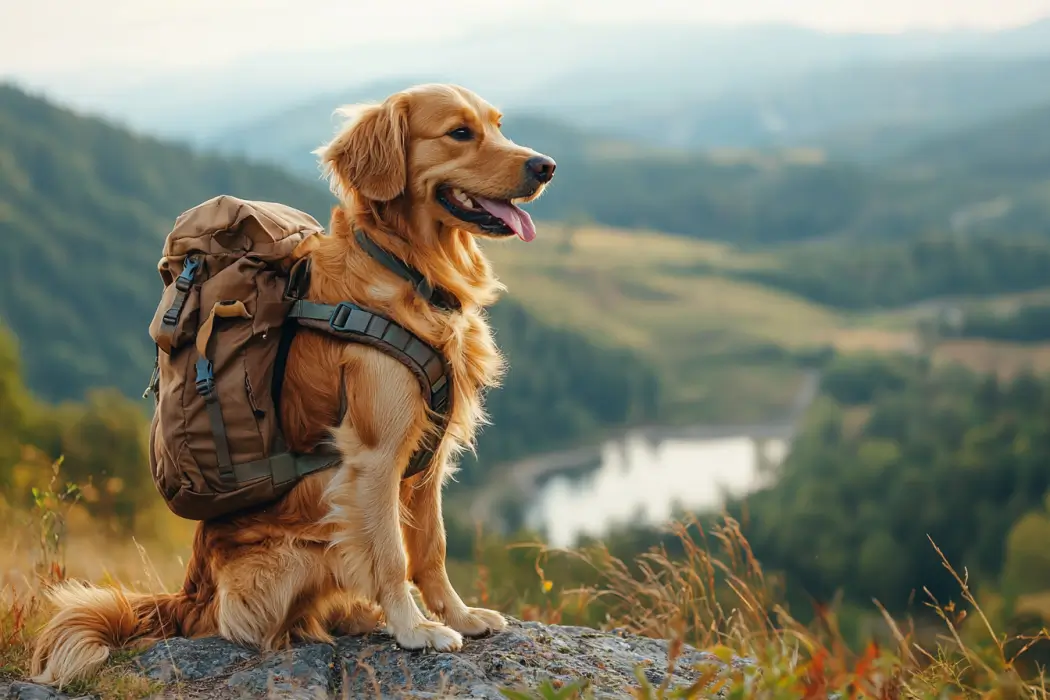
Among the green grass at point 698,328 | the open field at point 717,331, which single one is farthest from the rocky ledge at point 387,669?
the open field at point 717,331

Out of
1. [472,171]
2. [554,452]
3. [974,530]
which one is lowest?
[554,452]

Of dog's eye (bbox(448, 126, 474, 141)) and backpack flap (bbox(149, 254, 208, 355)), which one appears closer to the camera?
backpack flap (bbox(149, 254, 208, 355))

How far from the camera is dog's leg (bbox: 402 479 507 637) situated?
210 inches

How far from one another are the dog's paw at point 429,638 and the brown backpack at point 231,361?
90 centimetres

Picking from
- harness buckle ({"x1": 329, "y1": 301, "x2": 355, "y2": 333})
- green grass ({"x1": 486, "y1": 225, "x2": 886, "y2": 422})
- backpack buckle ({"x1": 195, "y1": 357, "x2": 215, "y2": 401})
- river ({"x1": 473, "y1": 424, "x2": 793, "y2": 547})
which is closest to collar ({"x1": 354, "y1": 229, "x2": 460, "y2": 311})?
harness buckle ({"x1": 329, "y1": 301, "x2": 355, "y2": 333})

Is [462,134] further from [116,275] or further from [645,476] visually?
[116,275]

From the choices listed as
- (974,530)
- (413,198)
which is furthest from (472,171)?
(974,530)

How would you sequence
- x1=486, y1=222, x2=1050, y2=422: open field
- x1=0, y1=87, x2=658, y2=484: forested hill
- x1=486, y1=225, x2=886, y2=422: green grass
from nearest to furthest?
1. x1=0, y1=87, x2=658, y2=484: forested hill
2. x1=486, y1=222, x2=1050, y2=422: open field
3. x1=486, y1=225, x2=886, y2=422: green grass

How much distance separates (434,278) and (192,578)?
77.9 inches

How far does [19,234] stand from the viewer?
13738 centimetres

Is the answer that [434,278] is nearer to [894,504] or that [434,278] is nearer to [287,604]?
[287,604]

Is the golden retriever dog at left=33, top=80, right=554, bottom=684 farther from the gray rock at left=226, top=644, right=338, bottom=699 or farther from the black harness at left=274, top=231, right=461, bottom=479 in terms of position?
the gray rock at left=226, top=644, right=338, bottom=699

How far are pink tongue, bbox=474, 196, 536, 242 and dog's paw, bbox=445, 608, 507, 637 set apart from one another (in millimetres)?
1949

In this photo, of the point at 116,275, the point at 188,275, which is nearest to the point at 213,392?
the point at 188,275
